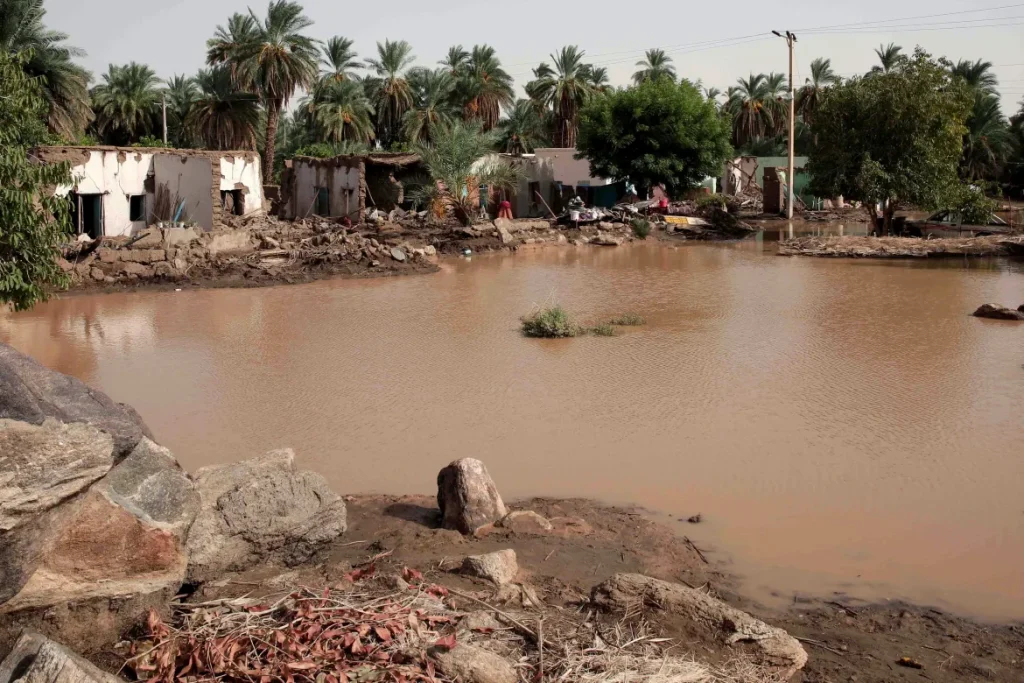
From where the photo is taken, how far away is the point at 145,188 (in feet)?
89.8

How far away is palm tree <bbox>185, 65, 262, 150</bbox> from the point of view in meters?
42.9

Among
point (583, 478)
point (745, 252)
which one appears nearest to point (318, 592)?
point (583, 478)

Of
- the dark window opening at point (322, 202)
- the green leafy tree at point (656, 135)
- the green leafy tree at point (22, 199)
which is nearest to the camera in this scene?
the green leafy tree at point (22, 199)

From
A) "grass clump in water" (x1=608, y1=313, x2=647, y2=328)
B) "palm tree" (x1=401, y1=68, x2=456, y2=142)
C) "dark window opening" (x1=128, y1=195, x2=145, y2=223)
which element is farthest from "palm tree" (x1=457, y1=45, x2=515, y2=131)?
"grass clump in water" (x1=608, y1=313, x2=647, y2=328)

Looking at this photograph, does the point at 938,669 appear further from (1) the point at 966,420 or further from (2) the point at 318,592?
(1) the point at 966,420

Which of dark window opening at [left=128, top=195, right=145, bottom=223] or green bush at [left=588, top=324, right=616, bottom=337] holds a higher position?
dark window opening at [left=128, top=195, right=145, bottom=223]

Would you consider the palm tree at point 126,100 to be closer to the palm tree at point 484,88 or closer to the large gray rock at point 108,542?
the palm tree at point 484,88

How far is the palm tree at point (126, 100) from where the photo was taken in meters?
46.6

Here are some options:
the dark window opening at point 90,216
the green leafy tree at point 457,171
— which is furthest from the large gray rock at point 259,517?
the green leafy tree at point 457,171

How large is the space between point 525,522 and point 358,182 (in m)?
28.4

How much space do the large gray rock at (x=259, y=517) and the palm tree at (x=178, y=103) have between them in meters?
46.4

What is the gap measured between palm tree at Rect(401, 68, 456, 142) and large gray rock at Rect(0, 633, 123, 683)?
43.5 m

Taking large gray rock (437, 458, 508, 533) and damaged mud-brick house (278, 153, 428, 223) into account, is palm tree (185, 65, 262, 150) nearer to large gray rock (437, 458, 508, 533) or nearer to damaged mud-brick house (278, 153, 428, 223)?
damaged mud-brick house (278, 153, 428, 223)

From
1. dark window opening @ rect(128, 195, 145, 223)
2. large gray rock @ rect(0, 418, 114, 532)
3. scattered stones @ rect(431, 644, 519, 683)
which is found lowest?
scattered stones @ rect(431, 644, 519, 683)
